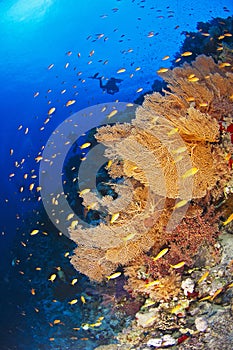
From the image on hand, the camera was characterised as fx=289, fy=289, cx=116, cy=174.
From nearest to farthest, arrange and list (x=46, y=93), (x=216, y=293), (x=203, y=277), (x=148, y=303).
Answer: (x=216, y=293) < (x=203, y=277) < (x=148, y=303) < (x=46, y=93)

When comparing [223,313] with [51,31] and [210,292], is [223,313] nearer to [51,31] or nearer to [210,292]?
[210,292]

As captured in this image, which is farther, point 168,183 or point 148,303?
point 148,303

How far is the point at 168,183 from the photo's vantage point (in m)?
4.36

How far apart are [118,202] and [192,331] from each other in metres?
2.28

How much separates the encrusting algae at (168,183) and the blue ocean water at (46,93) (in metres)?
2.58

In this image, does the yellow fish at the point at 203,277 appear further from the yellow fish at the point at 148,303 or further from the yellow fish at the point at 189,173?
the yellow fish at the point at 189,173

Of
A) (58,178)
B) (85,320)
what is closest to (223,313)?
(85,320)

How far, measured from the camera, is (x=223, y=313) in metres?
4.12

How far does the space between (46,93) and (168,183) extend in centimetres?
2997

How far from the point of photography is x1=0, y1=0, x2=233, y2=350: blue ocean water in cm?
863

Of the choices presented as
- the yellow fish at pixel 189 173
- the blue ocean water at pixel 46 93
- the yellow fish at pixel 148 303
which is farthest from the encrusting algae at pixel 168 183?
the blue ocean water at pixel 46 93

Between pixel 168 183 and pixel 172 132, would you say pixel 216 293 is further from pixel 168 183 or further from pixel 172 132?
pixel 172 132

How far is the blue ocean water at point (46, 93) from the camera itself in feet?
28.3

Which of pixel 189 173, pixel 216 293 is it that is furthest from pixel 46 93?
pixel 216 293
